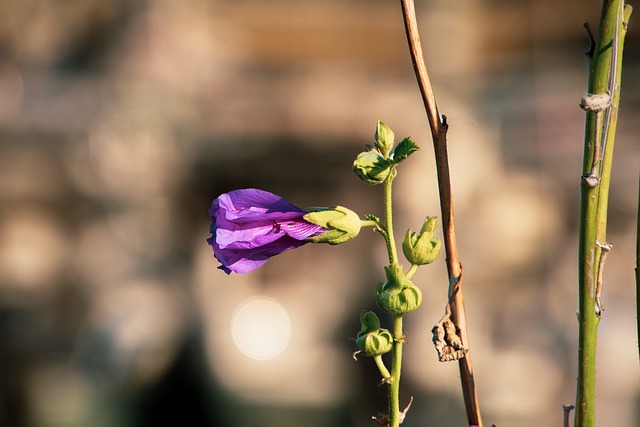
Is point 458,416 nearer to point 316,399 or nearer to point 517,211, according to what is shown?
point 316,399

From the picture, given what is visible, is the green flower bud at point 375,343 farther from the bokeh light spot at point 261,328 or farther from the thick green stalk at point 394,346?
the bokeh light spot at point 261,328

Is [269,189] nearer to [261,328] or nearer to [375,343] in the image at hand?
[261,328]

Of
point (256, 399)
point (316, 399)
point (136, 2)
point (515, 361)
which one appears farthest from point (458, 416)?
point (136, 2)

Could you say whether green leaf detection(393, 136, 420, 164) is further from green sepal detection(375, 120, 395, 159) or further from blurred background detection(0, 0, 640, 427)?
blurred background detection(0, 0, 640, 427)

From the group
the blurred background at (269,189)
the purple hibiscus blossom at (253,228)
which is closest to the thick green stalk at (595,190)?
the purple hibiscus blossom at (253,228)

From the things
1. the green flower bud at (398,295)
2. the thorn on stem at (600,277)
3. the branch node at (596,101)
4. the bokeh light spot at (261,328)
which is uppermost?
the branch node at (596,101)
